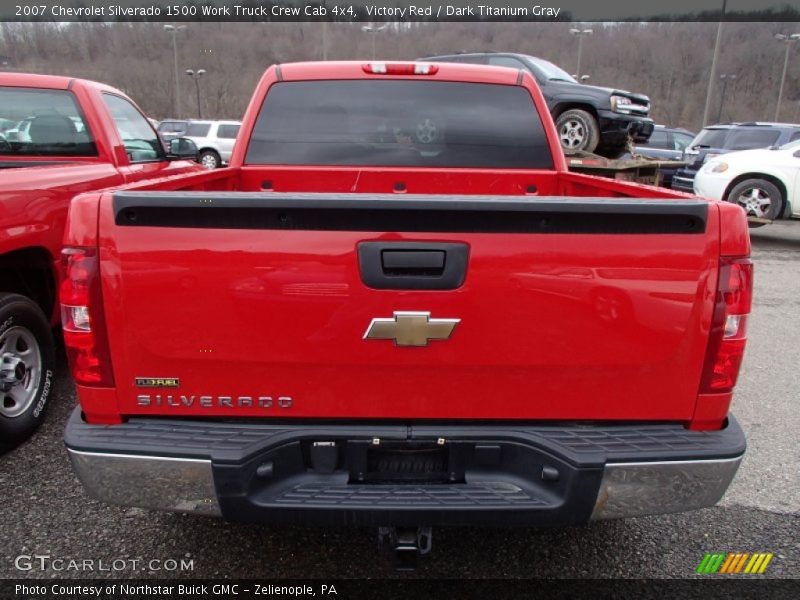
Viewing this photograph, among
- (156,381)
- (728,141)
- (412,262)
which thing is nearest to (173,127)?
(728,141)

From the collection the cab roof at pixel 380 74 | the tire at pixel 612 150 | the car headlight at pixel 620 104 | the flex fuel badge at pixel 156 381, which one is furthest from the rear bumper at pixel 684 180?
the flex fuel badge at pixel 156 381

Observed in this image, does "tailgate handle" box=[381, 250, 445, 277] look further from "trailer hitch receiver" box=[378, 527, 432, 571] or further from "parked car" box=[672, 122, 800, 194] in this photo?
"parked car" box=[672, 122, 800, 194]

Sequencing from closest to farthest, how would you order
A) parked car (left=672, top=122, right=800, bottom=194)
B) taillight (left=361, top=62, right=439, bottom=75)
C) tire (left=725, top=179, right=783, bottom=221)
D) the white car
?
taillight (left=361, top=62, right=439, bottom=75) < the white car < tire (left=725, top=179, right=783, bottom=221) < parked car (left=672, top=122, right=800, bottom=194)

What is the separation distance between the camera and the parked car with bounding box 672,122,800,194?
12.7 meters

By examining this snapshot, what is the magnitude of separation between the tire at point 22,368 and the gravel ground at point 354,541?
0.21 meters

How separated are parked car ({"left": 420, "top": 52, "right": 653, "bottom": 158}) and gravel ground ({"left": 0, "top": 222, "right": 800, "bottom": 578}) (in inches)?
269

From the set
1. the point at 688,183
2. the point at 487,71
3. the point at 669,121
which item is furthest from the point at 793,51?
the point at 487,71

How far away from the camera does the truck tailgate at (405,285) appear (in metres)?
1.74

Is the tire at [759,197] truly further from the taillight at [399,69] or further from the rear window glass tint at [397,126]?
the taillight at [399,69]

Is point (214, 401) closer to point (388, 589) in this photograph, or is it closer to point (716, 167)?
point (388, 589)

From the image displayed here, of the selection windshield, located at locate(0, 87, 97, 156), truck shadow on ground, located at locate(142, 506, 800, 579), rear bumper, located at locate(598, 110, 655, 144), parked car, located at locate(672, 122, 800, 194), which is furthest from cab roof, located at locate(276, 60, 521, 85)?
parked car, located at locate(672, 122, 800, 194)

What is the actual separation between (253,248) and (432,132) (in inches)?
81.8

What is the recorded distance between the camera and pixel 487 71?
141 inches

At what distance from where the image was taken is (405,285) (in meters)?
1.74
